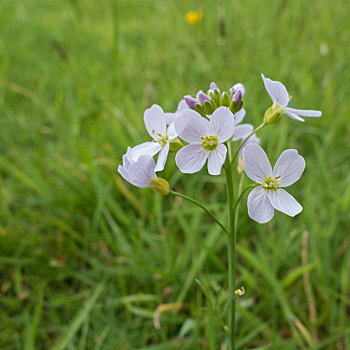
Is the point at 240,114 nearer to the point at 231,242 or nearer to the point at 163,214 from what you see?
the point at 231,242

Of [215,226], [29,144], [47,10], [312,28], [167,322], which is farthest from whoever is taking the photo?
[47,10]

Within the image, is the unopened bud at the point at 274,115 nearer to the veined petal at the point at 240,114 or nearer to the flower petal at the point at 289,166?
the veined petal at the point at 240,114

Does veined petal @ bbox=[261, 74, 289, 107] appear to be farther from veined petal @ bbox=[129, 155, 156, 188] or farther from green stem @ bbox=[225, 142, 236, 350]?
veined petal @ bbox=[129, 155, 156, 188]

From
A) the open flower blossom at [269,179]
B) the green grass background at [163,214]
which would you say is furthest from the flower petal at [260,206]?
the green grass background at [163,214]

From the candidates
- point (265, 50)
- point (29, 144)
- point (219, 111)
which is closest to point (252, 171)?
point (219, 111)

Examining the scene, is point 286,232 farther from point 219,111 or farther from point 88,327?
point 219,111

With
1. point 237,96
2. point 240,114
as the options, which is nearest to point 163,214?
point 240,114
